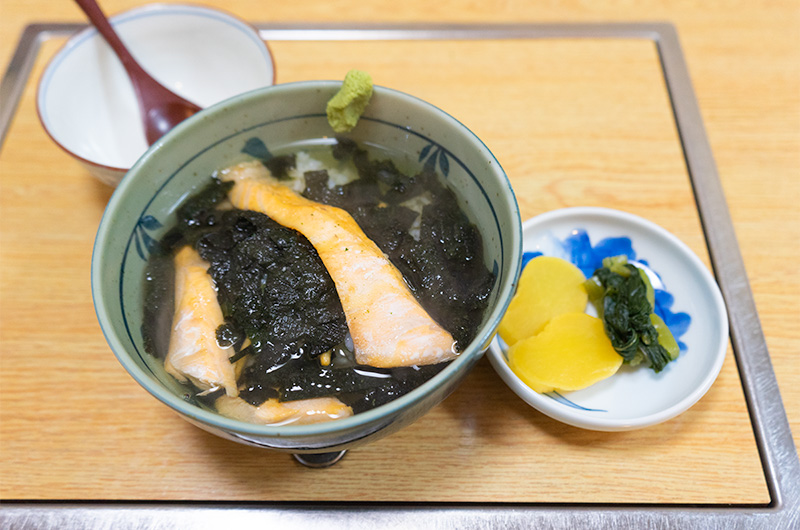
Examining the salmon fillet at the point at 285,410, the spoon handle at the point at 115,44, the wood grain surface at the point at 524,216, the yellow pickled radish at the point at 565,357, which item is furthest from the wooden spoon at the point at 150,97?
the yellow pickled radish at the point at 565,357

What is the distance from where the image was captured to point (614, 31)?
1878 millimetres

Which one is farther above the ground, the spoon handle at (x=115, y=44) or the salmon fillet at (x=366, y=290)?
the spoon handle at (x=115, y=44)

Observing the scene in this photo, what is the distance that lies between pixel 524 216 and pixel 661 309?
0.42 metres

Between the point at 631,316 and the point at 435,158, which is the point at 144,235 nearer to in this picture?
the point at 435,158

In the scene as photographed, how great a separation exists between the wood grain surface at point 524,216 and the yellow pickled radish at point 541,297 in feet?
0.39

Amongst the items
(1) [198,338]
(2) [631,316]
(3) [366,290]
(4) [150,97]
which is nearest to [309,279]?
(3) [366,290]

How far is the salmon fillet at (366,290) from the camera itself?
3.33 ft

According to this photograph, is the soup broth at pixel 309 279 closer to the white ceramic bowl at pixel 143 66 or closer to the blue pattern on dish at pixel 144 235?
the blue pattern on dish at pixel 144 235

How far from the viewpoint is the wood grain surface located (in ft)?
3.79

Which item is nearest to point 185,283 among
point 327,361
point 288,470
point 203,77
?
point 327,361

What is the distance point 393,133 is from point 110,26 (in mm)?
1056

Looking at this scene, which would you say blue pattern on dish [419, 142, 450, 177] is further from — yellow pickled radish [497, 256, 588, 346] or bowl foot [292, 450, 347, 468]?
bowl foot [292, 450, 347, 468]

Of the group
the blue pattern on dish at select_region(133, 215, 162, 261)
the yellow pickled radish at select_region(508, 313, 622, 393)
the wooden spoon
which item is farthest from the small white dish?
the wooden spoon

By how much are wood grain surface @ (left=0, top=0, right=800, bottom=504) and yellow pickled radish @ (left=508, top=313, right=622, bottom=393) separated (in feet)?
0.35
